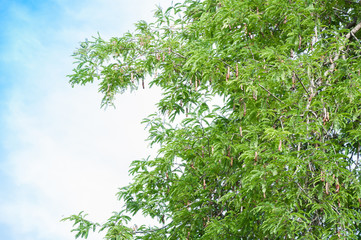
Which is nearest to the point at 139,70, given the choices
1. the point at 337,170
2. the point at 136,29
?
the point at 136,29

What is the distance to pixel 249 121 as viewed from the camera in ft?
20.2

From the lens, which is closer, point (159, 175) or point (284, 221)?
point (284, 221)

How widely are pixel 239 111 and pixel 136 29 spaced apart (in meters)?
2.49

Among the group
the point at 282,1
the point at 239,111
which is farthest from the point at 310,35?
the point at 239,111

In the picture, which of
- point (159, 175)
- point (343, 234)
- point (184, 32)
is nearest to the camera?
point (343, 234)

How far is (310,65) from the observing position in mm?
5496

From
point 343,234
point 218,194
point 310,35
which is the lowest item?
point 343,234

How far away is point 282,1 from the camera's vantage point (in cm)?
618

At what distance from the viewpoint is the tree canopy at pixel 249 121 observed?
523 cm

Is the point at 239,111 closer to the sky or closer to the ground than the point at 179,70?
closer to the ground

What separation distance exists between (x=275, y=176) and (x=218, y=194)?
154 centimetres

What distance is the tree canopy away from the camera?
206 inches

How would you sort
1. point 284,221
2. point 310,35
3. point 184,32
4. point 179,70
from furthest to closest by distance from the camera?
point 184,32 < point 179,70 < point 310,35 < point 284,221

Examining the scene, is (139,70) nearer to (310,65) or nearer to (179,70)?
(179,70)
